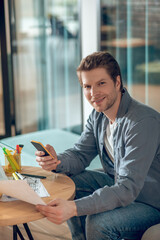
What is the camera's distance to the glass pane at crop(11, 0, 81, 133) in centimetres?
369

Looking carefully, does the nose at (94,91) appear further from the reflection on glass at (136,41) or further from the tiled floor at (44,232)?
the reflection on glass at (136,41)

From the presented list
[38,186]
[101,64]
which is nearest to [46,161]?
[38,186]

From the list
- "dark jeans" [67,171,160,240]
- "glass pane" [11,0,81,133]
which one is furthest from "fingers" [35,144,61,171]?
"glass pane" [11,0,81,133]

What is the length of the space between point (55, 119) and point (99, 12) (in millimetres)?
1379

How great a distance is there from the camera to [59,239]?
2.14 m

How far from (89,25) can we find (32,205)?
7.12 feet

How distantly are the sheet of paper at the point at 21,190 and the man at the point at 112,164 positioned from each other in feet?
0.15

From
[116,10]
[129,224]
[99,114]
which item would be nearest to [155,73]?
[116,10]

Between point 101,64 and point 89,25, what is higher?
point 89,25

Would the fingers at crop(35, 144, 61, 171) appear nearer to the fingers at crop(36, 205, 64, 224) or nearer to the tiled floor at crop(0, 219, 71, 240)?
the fingers at crop(36, 205, 64, 224)

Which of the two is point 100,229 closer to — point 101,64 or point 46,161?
point 46,161

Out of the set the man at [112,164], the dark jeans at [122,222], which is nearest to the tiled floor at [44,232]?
the man at [112,164]

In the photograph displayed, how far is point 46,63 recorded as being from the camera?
4059 mm

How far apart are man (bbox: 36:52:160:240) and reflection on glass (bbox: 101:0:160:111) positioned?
986mm
